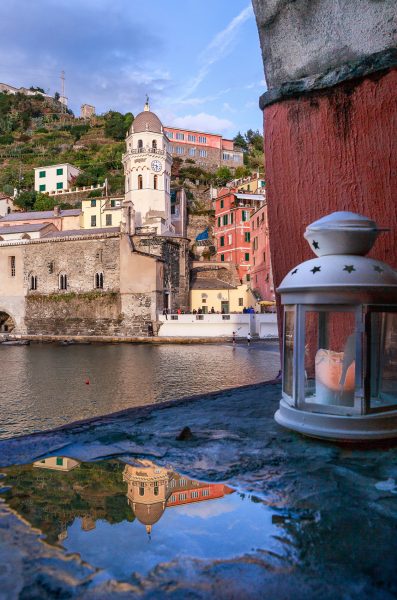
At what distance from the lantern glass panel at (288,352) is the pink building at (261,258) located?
3465cm

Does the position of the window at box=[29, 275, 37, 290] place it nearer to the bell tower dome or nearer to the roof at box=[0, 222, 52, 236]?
the roof at box=[0, 222, 52, 236]

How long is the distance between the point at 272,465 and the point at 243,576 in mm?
1037

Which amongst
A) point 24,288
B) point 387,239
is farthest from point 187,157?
point 387,239

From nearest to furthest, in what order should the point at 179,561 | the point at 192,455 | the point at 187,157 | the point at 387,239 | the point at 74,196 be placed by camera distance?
1. the point at 179,561
2. the point at 192,455
3. the point at 387,239
4. the point at 74,196
5. the point at 187,157

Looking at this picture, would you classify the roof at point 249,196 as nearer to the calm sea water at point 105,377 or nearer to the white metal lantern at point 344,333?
the calm sea water at point 105,377

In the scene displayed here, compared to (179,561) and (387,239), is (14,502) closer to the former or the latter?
(179,561)

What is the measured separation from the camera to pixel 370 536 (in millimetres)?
1784

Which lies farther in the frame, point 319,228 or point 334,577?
point 319,228

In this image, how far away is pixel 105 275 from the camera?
3856cm

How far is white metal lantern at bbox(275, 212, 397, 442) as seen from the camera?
2717 millimetres

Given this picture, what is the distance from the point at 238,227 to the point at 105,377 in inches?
1197

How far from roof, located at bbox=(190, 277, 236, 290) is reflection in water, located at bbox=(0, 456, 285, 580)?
39.6 meters

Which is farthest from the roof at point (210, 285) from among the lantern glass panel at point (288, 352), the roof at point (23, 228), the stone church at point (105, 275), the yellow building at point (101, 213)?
the lantern glass panel at point (288, 352)

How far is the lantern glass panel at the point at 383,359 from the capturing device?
9.26 feet
